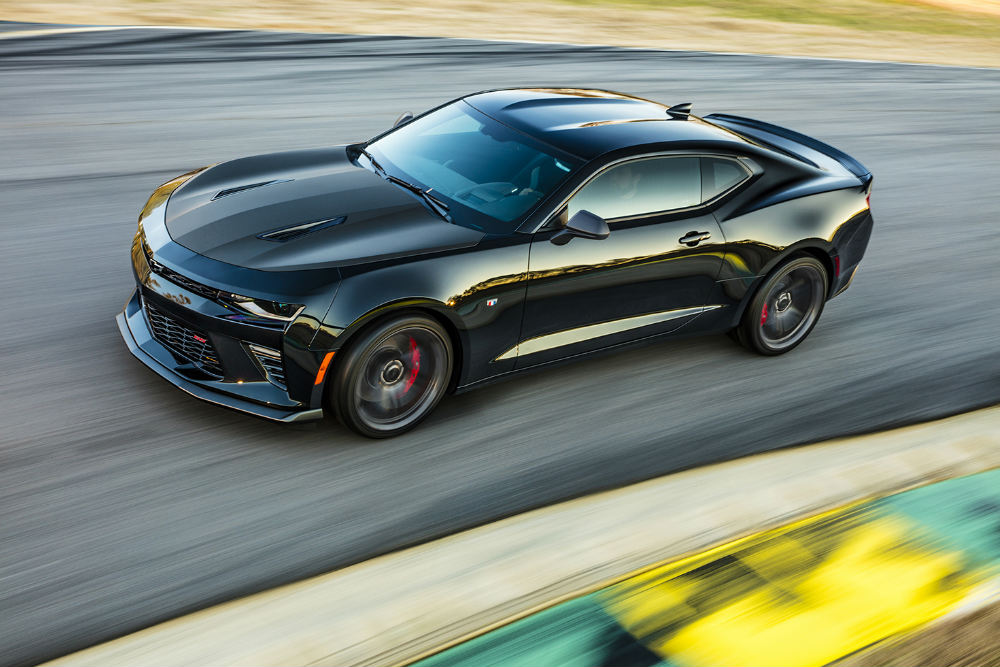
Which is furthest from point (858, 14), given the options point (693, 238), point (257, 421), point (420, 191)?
point (257, 421)

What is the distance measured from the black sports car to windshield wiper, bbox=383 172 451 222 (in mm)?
14

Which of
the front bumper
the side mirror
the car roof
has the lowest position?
the front bumper

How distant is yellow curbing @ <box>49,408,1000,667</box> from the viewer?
10.7ft

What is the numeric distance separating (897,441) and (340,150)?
3.61 metres

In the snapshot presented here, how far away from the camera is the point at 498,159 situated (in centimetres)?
507

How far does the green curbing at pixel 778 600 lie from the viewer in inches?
130

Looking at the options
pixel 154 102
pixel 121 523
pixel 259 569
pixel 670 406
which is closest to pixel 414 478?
pixel 259 569

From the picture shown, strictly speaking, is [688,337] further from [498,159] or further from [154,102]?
[154,102]

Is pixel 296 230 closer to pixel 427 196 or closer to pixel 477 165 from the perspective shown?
pixel 427 196

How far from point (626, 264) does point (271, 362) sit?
1914 mm

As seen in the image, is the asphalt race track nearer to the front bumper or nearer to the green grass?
the front bumper

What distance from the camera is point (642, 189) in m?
5.10

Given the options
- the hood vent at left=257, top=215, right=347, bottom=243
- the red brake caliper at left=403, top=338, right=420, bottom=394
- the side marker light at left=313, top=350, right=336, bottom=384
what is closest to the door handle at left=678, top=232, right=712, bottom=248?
the red brake caliper at left=403, top=338, right=420, bottom=394

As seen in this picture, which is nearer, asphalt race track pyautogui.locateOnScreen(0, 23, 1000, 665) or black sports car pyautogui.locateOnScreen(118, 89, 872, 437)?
asphalt race track pyautogui.locateOnScreen(0, 23, 1000, 665)
